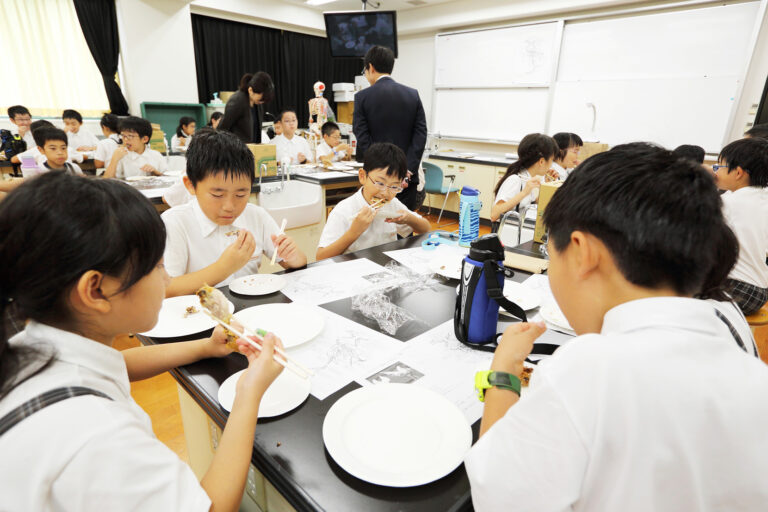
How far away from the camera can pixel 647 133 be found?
4602mm

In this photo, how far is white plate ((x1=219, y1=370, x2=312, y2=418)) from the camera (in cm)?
74

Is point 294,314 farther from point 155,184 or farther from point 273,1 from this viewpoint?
point 273,1

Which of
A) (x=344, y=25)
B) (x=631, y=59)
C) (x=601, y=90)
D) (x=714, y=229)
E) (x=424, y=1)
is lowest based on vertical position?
(x=714, y=229)

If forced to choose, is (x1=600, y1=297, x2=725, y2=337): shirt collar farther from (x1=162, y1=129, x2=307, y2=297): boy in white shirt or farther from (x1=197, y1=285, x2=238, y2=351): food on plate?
(x1=162, y1=129, x2=307, y2=297): boy in white shirt

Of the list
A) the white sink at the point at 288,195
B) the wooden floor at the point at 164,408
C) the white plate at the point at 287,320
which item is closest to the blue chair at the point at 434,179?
the white sink at the point at 288,195

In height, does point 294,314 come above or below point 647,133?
below

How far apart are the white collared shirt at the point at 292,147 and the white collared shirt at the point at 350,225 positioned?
318 cm

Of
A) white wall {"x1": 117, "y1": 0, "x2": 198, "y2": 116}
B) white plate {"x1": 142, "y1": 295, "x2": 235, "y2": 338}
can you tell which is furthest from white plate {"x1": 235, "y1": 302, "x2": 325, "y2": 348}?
white wall {"x1": 117, "y1": 0, "x2": 198, "y2": 116}

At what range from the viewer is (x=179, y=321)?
1.06 metres

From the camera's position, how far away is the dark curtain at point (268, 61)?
603cm

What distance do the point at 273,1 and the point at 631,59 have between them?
16.6 ft

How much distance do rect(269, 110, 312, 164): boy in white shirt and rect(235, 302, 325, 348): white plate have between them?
13.6 feet

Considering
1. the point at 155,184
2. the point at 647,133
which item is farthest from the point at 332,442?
the point at 647,133

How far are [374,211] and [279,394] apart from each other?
119cm
